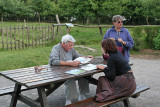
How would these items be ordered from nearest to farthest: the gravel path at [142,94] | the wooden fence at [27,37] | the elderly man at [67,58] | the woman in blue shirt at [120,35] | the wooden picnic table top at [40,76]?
the wooden picnic table top at [40,76] < the elderly man at [67,58] < the gravel path at [142,94] < the woman in blue shirt at [120,35] < the wooden fence at [27,37]

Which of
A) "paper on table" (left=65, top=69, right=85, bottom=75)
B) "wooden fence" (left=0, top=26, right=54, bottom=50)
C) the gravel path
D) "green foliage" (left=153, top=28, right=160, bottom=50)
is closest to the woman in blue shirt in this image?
the gravel path

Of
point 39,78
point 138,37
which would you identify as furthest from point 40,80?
point 138,37

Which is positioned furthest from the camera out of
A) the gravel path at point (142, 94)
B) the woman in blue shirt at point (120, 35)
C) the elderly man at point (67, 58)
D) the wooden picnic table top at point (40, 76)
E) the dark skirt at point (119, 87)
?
the woman in blue shirt at point (120, 35)

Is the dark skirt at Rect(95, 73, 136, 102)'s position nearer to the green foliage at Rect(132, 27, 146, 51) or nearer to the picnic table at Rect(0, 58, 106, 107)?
the picnic table at Rect(0, 58, 106, 107)

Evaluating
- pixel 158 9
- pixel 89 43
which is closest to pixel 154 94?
pixel 89 43

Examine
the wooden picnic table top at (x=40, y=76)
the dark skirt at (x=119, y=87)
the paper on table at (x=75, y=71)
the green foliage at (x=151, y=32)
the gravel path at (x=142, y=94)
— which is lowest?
the gravel path at (x=142, y=94)

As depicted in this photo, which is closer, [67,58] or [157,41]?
[67,58]

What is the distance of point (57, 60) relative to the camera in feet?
13.8

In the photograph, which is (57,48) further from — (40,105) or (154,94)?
(154,94)

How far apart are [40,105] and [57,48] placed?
1276 millimetres

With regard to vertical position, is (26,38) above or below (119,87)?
above

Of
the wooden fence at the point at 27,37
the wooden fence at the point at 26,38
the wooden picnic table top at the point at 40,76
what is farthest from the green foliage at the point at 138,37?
the wooden picnic table top at the point at 40,76

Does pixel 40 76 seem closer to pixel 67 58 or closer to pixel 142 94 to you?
pixel 67 58

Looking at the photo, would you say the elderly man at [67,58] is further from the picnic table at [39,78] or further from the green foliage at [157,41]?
the green foliage at [157,41]
